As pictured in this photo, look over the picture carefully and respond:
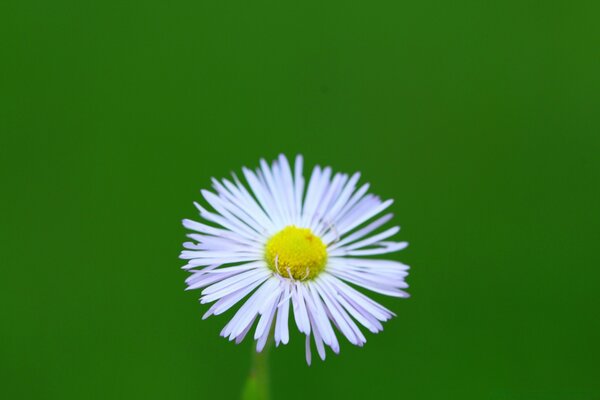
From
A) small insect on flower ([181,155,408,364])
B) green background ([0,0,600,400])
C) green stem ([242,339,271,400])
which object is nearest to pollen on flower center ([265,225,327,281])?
small insect on flower ([181,155,408,364])

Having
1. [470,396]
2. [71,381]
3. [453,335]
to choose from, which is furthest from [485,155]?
[71,381]

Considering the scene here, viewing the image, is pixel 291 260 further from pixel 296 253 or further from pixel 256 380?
pixel 256 380

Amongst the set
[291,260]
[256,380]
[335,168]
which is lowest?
[256,380]

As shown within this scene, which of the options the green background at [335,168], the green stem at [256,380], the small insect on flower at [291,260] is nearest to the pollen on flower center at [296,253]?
the small insect on flower at [291,260]

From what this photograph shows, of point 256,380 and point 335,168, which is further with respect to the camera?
point 335,168

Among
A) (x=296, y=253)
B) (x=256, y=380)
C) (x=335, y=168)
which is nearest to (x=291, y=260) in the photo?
(x=296, y=253)

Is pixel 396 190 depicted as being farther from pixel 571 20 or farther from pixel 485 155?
pixel 571 20

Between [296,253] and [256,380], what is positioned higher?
[296,253]

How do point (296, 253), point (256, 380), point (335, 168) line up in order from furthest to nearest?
point (335, 168), point (296, 253), point (256, 380)

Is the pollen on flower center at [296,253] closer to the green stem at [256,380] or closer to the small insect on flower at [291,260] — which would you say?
the small insect on flower at [291,260]
